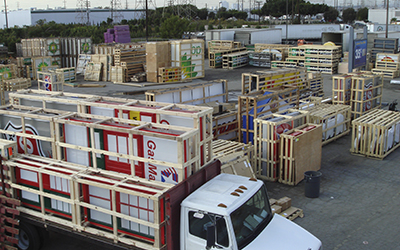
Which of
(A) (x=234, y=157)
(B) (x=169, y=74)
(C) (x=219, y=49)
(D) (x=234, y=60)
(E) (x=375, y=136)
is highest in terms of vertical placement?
(C) (x=219, y=49)

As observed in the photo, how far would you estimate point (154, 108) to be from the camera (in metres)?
8.28

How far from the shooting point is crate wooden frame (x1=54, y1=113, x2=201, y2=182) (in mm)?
6809

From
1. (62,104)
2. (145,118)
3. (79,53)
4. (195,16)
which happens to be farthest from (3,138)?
(195,16)

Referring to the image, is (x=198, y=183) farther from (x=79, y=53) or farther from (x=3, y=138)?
(x=79, y=53)

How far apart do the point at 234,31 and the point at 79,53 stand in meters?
17.5

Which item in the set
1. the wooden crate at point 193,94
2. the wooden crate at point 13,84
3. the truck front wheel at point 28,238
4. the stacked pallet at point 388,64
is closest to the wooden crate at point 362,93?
the wooden crate at point 193,94

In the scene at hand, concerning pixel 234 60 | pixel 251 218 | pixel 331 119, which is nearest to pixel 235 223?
pixel 251 218

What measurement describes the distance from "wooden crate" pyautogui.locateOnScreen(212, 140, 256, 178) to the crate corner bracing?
18631 mm

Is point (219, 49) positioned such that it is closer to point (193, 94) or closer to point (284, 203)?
point (193, 94)

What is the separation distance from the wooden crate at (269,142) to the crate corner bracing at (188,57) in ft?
60.0

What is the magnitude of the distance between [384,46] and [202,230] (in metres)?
33.6

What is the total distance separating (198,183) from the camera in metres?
7.14

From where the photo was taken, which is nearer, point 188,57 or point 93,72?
point 188,57

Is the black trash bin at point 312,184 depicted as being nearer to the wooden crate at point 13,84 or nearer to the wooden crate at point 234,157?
the wooden crate at point 234,157
